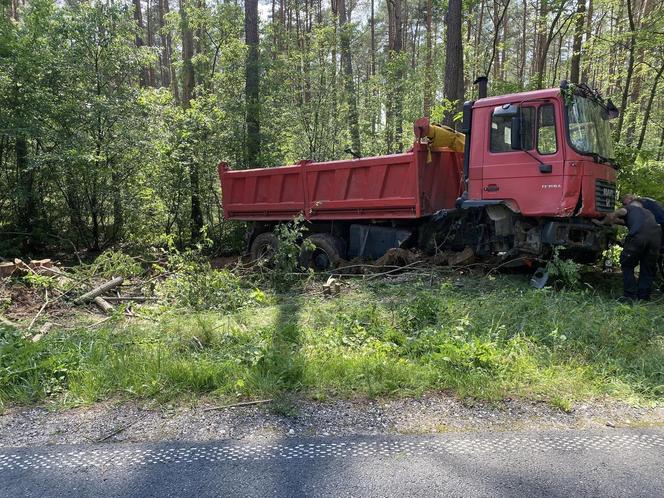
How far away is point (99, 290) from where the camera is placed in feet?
22.2

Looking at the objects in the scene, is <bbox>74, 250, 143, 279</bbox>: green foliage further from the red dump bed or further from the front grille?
the front grille

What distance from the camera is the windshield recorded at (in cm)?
681

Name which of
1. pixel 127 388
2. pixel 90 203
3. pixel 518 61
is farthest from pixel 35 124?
pixel 518 61

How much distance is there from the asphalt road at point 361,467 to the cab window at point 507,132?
4.84 m

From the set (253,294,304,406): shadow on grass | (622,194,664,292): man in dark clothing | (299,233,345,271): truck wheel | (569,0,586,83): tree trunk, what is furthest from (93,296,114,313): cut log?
(569,0,586,83): tree trunk

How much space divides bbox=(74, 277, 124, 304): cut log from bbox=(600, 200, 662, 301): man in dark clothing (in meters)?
7.33

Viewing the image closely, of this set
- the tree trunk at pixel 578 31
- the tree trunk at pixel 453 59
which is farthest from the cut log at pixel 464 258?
the tree trunk at pixel 578 31

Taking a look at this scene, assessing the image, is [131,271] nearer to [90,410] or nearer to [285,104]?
[90,410]

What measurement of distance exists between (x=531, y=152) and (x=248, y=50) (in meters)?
10.5

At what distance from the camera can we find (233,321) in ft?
18.4

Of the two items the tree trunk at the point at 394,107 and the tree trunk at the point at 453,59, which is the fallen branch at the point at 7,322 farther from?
the tree trunk at the point at 394,107

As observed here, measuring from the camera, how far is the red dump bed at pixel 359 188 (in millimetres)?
8219

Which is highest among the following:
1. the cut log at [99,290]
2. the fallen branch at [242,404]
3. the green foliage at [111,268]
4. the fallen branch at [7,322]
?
the green foliage at [111,268]

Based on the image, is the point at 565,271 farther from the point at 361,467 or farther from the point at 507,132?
the point at 361,467
